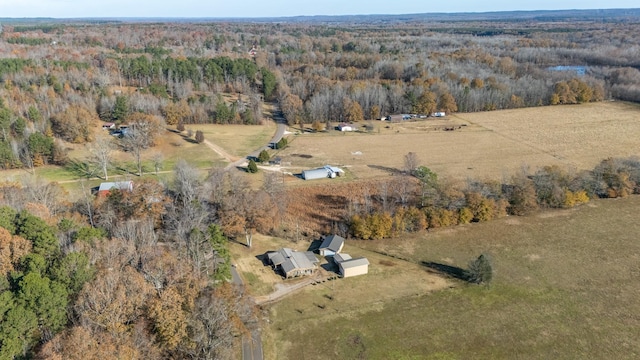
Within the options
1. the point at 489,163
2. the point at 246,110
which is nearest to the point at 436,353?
the point at 489,163

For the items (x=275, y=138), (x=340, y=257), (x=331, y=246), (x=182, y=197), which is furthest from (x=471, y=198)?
(x=275, y=138)

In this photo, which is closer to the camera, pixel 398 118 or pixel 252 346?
pixel 252 346

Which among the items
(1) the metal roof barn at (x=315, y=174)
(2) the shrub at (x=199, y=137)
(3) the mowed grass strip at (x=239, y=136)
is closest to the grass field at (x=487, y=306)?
(1) the metal roof barn at (x=315, y=174)

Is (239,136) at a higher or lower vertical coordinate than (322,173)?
higher

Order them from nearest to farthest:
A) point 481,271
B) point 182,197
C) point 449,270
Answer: point 481,271, point 449,270, point 182,197

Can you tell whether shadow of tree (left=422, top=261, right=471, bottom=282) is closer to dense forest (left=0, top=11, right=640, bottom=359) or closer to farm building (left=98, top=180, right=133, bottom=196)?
dense forest (left=0, top=11, right=640, bottom=359)

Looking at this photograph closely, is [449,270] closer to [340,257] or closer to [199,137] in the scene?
[340,257]

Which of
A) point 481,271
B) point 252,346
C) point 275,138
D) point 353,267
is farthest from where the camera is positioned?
point 275,138

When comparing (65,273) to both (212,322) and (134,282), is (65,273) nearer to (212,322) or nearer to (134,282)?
(134,282)
